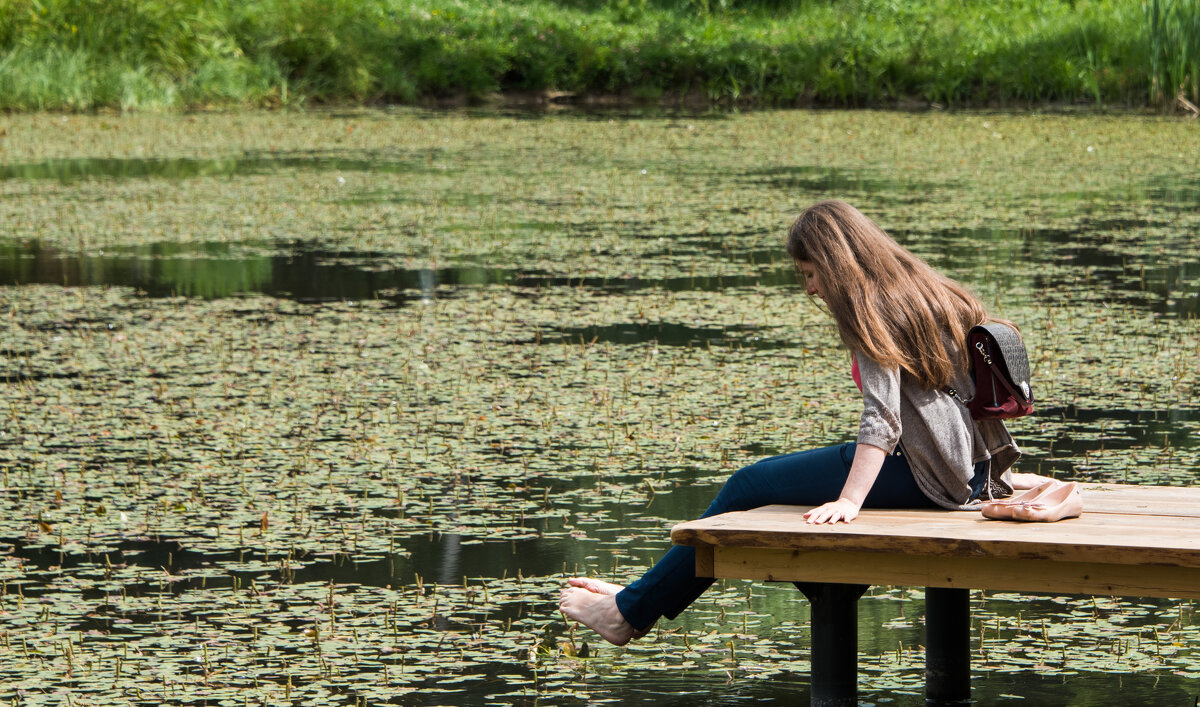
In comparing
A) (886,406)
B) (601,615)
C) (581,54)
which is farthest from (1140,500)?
(581,54)

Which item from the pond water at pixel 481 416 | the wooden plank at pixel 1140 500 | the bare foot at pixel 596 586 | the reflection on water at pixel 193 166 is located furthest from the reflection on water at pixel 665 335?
the reflection on water at pixel 193 166

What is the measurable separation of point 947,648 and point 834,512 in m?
0.51

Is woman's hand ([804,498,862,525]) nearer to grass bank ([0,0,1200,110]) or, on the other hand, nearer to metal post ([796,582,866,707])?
metal post ([796,582,866,707])

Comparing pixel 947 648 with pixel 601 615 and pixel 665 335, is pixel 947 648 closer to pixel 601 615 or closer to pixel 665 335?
pixel 601 615

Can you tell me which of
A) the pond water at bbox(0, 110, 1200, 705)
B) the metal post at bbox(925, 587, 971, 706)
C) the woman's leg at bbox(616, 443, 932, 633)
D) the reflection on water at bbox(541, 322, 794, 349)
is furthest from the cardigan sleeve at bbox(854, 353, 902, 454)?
the reflection on water at bbox(541, 322, 794, 349)

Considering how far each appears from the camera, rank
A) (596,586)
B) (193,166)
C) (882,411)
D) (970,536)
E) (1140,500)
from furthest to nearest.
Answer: (193,166) < (596,586) < (1140,500) < (882,411) < (970,536)

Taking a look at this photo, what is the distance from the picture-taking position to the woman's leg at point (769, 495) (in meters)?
3.29

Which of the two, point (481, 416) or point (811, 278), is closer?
point (811, 278)

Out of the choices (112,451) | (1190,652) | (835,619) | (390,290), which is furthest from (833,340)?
(835,619)

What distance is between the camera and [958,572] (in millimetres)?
2965

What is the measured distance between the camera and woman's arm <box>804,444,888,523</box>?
310 centimetres

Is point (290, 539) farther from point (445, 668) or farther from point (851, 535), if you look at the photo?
point (851, 535)

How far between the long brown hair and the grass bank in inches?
634

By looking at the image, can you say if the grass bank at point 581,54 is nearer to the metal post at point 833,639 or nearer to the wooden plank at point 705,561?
the metal post at point 833,639
